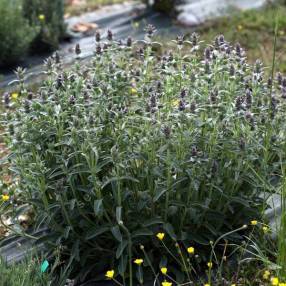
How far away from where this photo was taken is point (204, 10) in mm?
9039

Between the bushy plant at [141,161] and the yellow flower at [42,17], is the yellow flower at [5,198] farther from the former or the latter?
the yellow flower at [42,17]

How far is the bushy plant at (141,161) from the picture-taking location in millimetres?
3156

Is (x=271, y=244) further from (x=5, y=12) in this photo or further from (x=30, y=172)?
(x=5, y=12)

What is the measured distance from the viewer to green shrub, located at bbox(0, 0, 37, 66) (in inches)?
268

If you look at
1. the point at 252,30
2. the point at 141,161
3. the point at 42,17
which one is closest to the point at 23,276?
the point at 141,161

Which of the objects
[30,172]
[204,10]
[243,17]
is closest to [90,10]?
[204,10]

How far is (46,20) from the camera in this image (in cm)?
779

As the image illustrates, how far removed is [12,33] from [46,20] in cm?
106

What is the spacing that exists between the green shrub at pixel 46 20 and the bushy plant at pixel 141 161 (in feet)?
13.0

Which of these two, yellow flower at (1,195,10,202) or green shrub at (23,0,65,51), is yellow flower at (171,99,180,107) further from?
green shrub at (23,0,65,51)

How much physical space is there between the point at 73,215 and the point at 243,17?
5.94 meters

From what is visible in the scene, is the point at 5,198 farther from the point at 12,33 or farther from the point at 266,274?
the point at 12,33

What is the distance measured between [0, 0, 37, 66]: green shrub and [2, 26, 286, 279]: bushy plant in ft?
11.3

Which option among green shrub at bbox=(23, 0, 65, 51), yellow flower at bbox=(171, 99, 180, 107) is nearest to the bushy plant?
yellow flower at bbox=(171, 99, 180, 107)
